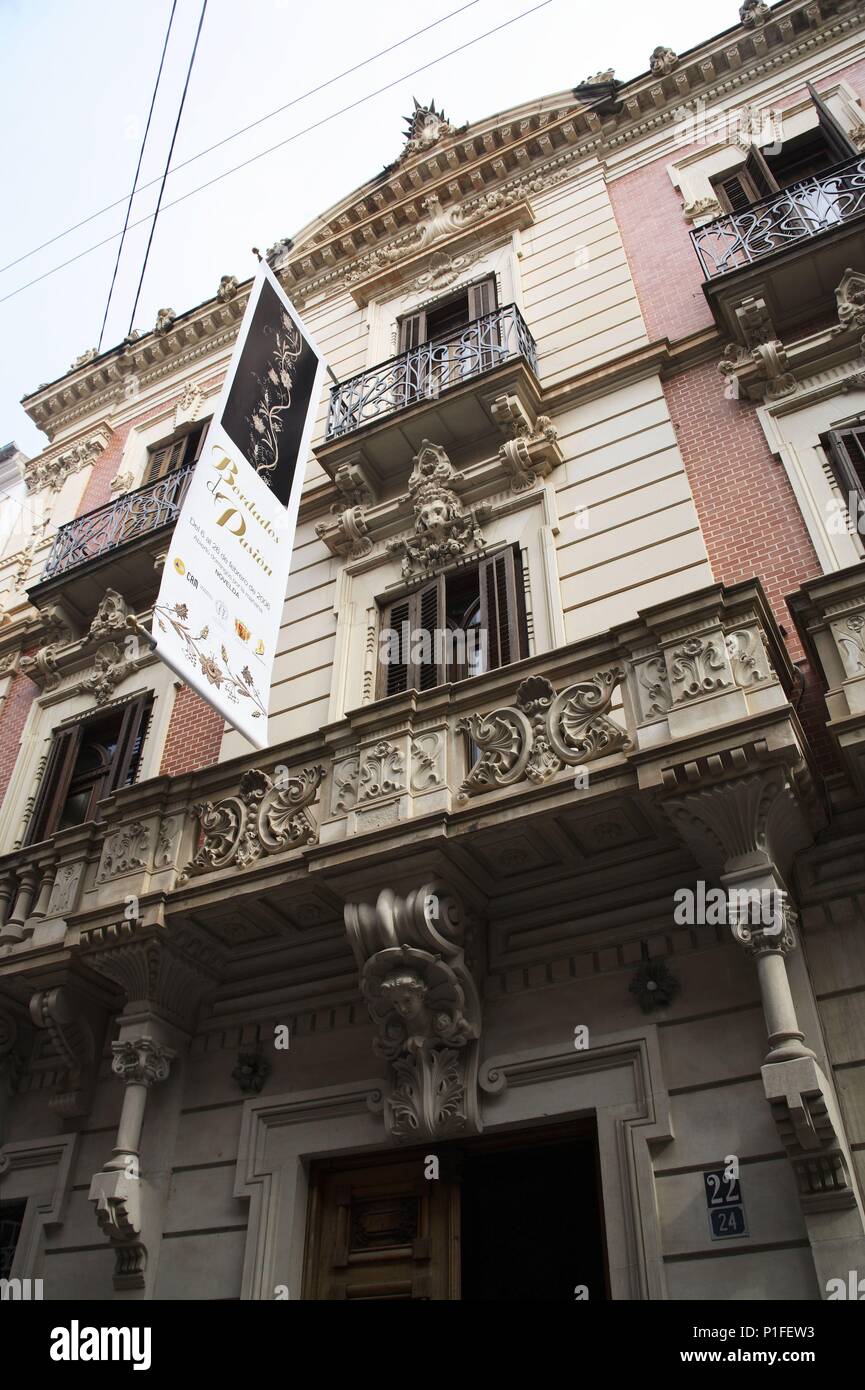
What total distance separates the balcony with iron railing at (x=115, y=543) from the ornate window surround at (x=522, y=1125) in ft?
28.3

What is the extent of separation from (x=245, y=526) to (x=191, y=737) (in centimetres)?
381

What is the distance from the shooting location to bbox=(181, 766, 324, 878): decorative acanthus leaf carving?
8695 mm

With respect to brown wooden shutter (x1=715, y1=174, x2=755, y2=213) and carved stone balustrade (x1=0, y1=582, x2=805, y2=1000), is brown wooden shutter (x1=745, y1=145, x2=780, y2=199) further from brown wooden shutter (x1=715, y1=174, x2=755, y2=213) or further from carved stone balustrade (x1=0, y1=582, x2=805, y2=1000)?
carved stone balustrade (x1=0, y1=582, x2=805, y2=1000)

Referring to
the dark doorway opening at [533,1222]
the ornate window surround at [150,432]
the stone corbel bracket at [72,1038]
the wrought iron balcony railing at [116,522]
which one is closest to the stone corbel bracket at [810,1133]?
the dark doorway opening at [533,1222]

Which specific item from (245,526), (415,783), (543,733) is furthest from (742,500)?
(245,526)

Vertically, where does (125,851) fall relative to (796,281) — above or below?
below

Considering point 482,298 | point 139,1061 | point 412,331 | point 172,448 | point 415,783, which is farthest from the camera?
point 172,448

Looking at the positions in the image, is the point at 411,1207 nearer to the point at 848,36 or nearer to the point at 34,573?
the point at 34,573

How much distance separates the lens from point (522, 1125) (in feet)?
25.4

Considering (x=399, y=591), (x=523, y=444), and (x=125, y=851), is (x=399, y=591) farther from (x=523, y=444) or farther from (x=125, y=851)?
(x=125, y=851)

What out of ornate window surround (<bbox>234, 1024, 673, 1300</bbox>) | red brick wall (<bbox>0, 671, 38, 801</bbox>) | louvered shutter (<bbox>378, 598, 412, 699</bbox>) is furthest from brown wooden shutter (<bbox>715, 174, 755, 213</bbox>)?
red brick wall (<bbox>0, 671, 38, 801</bbox>)

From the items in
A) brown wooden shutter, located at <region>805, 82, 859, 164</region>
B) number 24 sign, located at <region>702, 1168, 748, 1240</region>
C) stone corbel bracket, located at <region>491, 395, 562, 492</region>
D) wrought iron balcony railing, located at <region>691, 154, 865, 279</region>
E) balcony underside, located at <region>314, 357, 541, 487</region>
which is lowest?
number 24 sign, located at <region>702, 1168, 748, 1240</region>

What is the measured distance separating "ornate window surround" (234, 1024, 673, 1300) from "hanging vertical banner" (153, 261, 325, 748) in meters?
3.29
